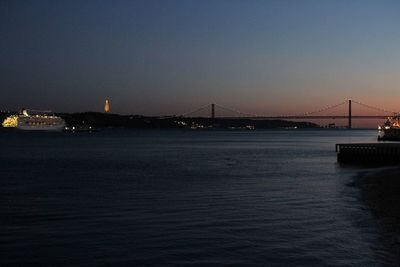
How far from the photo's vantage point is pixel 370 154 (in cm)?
4109

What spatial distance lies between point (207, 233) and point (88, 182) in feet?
53.6

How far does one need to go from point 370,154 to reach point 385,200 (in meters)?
23.6

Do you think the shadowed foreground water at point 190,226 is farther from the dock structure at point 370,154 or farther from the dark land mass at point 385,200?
the dock structure at point 370,154

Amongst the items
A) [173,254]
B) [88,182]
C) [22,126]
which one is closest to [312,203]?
[173,254]

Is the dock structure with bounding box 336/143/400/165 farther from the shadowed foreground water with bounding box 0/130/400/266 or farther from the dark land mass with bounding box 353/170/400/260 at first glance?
the shadowed foreground water with bounding box 0/130/400/266

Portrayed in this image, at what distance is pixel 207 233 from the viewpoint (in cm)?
1298

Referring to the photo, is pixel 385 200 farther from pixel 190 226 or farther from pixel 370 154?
pixel 370 154

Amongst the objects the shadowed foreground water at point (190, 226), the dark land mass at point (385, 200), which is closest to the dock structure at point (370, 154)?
the dark land mass at point (385, 200)

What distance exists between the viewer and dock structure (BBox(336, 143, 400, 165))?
39250mm

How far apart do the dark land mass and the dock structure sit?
10255 mm

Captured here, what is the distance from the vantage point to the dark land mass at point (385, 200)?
40.1 feet

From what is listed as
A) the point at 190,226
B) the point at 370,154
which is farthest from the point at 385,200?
the point at 370,154

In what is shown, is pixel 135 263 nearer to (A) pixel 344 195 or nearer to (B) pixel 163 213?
(B) pixel 163 213

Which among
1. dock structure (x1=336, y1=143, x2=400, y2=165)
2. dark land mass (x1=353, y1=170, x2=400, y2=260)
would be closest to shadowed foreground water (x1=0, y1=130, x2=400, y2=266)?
dark land mass (x1=353, y1=170, x2=400, y2=260)
